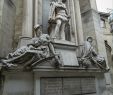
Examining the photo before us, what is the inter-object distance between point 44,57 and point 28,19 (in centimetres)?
216

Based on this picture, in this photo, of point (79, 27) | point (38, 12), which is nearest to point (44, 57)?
point (38, 12)

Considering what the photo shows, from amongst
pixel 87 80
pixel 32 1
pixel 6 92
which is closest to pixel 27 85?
pixel 6 92

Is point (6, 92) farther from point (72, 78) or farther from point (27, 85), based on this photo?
point (72, 78)

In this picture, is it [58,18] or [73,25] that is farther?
[73,25]

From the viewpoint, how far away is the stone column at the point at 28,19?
238 inches

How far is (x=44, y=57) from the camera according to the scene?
489 cm

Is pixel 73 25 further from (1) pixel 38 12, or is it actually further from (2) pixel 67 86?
(2) pixel 67 86

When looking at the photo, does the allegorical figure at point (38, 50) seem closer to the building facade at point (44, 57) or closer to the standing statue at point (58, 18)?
the building facade at point (44, 57)

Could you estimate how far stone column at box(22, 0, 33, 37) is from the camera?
605 cm

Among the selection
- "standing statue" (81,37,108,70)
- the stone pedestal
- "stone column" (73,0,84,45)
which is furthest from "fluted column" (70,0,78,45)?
the stone pedestal

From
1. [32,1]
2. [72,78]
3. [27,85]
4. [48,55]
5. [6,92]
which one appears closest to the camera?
[6,92]

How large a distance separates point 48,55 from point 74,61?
131 cm

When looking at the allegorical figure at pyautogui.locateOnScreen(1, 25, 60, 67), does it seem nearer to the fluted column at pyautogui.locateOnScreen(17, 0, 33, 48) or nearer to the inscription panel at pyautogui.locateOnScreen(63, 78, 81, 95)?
the fluted column at pyautogui.locateOnScreen(17, 0, 33, 48)

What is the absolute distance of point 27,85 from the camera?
15.1 feet
